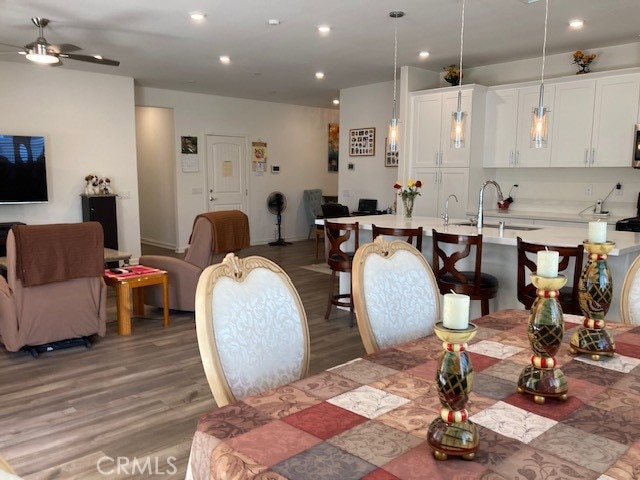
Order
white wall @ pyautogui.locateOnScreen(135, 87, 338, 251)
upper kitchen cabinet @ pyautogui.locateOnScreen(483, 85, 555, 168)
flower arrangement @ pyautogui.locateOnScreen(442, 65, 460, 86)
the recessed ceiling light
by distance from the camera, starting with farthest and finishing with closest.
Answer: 1. white wall @ pyautogui.locateOnScreen(135, 87, 338, 251)
2. flower arrangement @ pyautogui.locateOnScreen(442, 65, 460, 86)
3. upper kitchen cabinet @ pyautogui.locateOnScreen(483, 85, 555, 168)
4. the recessed ceiling light

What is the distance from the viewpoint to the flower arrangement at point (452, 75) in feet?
21.2

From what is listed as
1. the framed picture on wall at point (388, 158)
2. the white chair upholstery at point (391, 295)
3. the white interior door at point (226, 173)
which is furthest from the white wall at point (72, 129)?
the white chair upholstery at point (391, 295)

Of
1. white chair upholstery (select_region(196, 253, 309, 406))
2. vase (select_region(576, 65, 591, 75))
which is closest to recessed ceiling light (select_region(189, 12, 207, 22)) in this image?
white chair upholstery (select_region(196, 253, 309, 406))

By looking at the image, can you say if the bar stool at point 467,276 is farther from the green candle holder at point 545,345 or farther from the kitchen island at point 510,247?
the green candle holder at point 545,345

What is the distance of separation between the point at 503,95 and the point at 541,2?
2.16 metres

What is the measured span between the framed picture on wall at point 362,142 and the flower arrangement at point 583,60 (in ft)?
9.62

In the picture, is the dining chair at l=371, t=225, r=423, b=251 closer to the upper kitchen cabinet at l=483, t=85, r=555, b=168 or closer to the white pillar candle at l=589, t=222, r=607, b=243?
the white pillar candle at l=589, t=222, r=607, b=243

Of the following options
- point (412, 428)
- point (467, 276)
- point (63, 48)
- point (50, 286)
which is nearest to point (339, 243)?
point (467, 276)

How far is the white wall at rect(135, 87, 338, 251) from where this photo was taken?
858cm

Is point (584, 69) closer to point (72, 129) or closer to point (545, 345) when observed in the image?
point (545, 345)

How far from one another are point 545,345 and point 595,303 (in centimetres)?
39

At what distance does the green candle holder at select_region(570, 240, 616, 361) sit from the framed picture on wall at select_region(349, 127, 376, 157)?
643 centimetres

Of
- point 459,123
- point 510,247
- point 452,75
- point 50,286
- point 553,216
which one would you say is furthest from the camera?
point 452,75

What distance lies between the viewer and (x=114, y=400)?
3.13 meters
